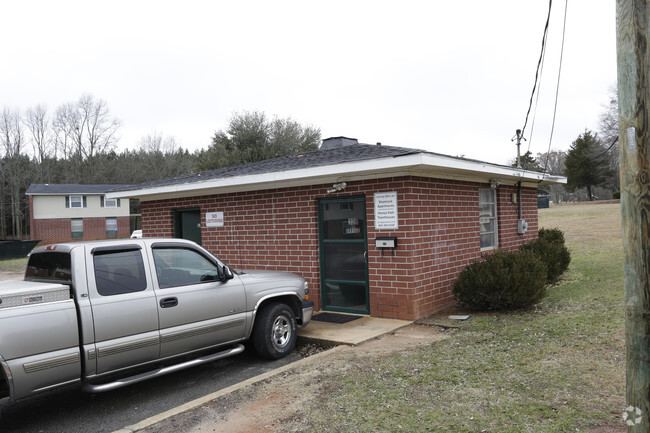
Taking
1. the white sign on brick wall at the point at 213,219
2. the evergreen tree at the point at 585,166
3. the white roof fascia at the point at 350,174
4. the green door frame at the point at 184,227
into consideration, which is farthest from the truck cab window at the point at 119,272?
the evergreen tree at the point at 585,166

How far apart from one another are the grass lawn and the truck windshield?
290 centimetres

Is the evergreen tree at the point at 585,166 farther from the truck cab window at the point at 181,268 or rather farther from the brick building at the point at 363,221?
the truck cab window at the point at 181,268

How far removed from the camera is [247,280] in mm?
6406

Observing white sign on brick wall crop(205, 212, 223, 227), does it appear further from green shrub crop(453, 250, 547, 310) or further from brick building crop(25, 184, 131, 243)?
brick building crop(25, 184, 131, 243)

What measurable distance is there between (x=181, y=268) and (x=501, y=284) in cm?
525

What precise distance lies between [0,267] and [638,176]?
91.5 feet

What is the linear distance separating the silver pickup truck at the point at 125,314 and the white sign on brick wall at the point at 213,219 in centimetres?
440

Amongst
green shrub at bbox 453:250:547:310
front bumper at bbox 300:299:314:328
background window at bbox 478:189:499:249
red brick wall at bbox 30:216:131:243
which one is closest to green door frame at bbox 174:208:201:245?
front bumper at bbox 300:299:314:328

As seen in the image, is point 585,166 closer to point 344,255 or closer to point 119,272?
point 344,255

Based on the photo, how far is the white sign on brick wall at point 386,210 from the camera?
8.16 m

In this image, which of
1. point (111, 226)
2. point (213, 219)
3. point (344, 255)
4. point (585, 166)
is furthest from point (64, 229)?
point (585, 166)

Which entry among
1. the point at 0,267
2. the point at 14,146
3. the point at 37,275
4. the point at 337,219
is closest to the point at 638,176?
the point at 37,275

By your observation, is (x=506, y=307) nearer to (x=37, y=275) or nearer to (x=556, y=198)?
(x=37, y=275)

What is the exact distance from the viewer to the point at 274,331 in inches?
261
